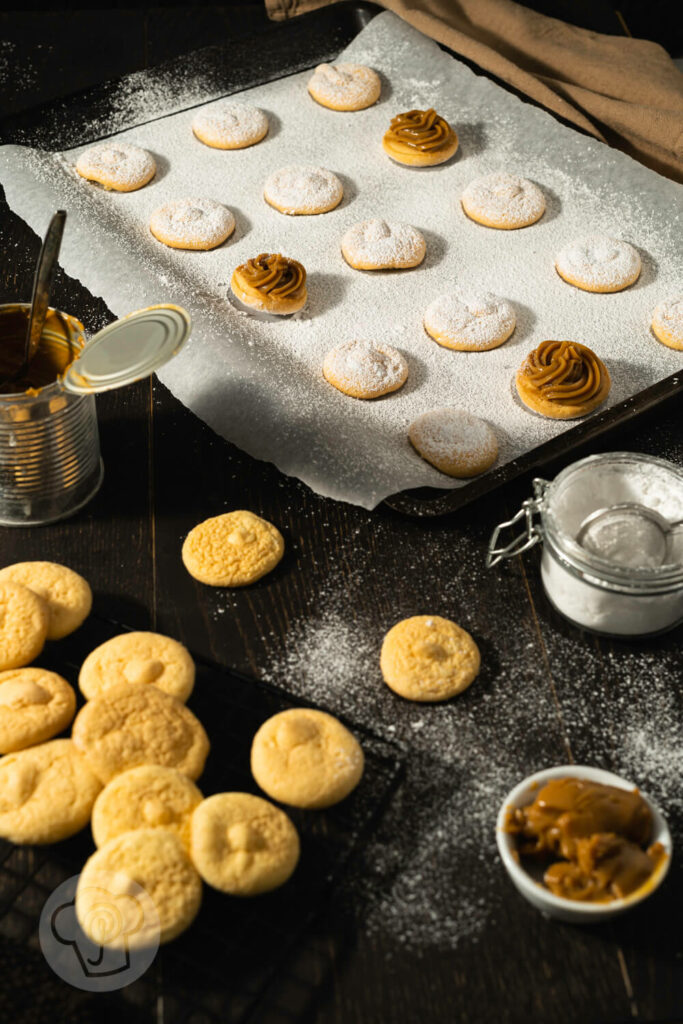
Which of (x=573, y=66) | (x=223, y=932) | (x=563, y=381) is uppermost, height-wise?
(x=573, y=66)

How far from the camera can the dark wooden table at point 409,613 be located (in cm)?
88

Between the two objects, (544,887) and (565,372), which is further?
(565,372)

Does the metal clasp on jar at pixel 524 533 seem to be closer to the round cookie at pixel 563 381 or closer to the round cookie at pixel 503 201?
the round cookie at pixel 563 381

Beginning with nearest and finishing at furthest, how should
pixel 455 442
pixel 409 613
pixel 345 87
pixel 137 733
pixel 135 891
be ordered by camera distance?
pixel 135 891 → pixel 137 733 → pixel 409 613 → pixel 455 442 → pixel 345 87

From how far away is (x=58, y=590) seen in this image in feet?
3.70

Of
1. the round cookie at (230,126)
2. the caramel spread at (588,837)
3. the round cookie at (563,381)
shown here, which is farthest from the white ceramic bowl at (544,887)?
the round cookie at (230,126)

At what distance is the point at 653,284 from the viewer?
1.61m

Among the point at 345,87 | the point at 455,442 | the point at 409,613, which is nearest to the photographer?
the point at 409,613

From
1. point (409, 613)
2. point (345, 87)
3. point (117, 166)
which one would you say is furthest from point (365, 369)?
point (345, 87)

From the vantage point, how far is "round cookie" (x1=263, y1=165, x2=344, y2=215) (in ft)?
5.53

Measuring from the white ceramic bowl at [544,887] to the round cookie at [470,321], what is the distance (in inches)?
27.9

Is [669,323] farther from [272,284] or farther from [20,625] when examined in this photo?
[20,625]

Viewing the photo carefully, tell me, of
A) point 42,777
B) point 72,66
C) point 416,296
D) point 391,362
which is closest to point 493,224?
point 416,296

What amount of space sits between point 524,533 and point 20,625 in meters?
0.59
